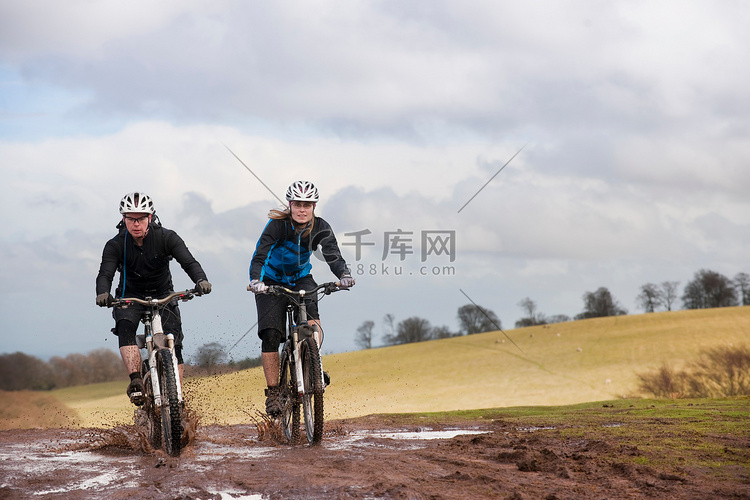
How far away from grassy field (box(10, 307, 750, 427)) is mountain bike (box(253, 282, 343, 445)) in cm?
1638

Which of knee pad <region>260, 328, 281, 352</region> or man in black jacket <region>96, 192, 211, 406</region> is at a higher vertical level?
man in black jacket <region>96, 192, 211, 406</region>

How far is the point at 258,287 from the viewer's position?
8.04 m

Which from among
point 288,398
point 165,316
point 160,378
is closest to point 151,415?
point 160,378

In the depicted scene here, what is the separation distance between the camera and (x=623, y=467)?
668cm

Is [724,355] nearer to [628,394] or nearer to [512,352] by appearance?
[628,394]

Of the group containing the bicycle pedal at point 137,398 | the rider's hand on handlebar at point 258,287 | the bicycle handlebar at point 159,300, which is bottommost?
the bicycle pedal at point 137,398

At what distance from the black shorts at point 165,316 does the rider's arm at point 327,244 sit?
1872 millimetres

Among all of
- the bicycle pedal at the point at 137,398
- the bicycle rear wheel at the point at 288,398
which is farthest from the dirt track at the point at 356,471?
Answer: the bicycle pedal at the point at 137,398

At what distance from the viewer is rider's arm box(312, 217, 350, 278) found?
8867mm

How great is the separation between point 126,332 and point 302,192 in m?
2.63

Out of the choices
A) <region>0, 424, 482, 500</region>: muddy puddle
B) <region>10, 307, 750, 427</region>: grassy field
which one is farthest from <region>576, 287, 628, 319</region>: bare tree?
<region>0, 424, 482, 500</region>: muddy puddle

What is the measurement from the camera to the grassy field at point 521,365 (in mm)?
33062

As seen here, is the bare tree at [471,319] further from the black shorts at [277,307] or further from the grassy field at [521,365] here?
the black shorts at [277,307]

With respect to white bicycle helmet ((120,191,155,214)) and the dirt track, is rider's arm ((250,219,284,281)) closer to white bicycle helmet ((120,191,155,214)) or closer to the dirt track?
A: white bicycle helmet ((120,191,155,214))
